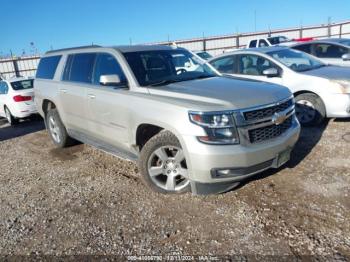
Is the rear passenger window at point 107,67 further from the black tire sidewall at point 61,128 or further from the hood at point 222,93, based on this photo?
the black tire sidewall at point 61,128

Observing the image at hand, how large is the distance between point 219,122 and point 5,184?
11.8 feet

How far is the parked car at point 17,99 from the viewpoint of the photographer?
9.41 meters

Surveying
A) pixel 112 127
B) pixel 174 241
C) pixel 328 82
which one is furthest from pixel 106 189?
pixel 328 82

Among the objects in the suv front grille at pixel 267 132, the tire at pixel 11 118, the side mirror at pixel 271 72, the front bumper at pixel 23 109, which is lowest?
the tire at pixel 11 118

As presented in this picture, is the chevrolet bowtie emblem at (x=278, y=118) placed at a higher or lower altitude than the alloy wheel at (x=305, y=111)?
higher

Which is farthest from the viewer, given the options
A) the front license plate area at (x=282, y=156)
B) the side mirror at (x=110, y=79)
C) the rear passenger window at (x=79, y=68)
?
the rear passenger window at (x=79, y=68)

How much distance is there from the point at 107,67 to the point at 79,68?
34.9 inches

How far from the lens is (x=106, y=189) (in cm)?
459

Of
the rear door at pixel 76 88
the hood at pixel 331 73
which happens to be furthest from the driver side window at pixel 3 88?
the hood at pixel 331 73

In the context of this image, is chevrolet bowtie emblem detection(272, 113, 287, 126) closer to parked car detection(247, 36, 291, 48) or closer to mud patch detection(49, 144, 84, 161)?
mud patch detection(49, 144, 84, 161)

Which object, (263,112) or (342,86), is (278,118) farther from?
(342,86)

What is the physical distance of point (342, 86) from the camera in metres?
6.22

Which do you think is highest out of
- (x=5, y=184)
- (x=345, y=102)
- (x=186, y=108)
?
(x=186, y=108)

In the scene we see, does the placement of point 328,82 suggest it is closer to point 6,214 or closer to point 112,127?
point 112,127
